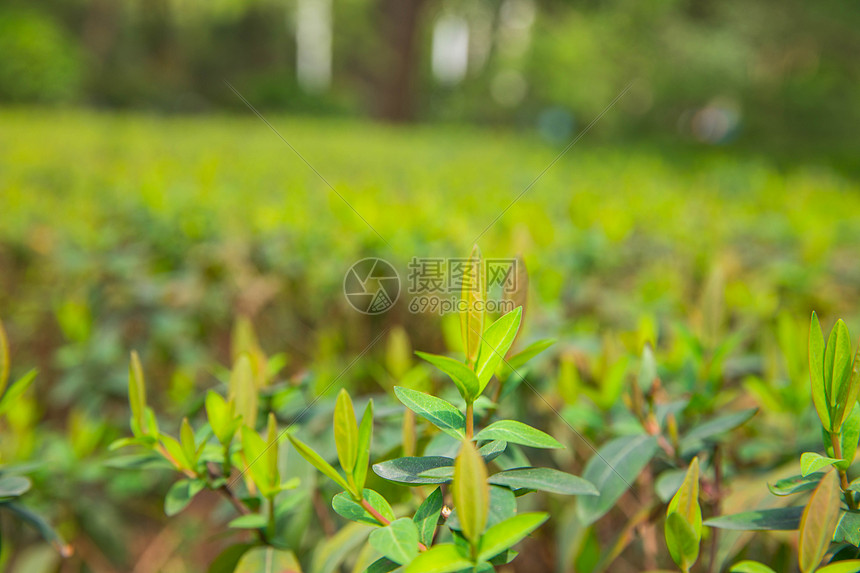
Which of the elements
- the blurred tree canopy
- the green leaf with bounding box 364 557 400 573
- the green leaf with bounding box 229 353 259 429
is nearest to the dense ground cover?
the green leaf with bounding box 229 353 259 429

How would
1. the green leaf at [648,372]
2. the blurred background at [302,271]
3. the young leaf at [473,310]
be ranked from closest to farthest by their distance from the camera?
1. the young leaf at [473,310]
2. the green leaf at [648,372]
3. the blurred background at [302,271]

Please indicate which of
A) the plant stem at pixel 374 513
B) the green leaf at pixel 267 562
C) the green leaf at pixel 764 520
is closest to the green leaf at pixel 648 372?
the green leaf at pixel 764 520

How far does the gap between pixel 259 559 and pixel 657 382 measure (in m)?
0.62

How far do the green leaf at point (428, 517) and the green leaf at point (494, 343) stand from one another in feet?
0.41

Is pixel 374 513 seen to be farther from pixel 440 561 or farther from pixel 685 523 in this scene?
pixel 685 523

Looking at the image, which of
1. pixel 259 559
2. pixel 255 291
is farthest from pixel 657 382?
pixel 255 291

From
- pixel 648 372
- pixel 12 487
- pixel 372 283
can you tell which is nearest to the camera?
pixel 12 487

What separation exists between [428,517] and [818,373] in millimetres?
435

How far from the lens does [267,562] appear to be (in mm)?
720

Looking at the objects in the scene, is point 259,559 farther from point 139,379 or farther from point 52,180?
point 52,180

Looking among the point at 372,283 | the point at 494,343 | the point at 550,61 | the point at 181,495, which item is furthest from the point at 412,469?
the point at 550,61

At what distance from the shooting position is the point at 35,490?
116 cm

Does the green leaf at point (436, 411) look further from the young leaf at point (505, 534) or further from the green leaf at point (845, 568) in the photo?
the green leaf at point (845, 568)

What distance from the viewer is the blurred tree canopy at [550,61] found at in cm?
935
